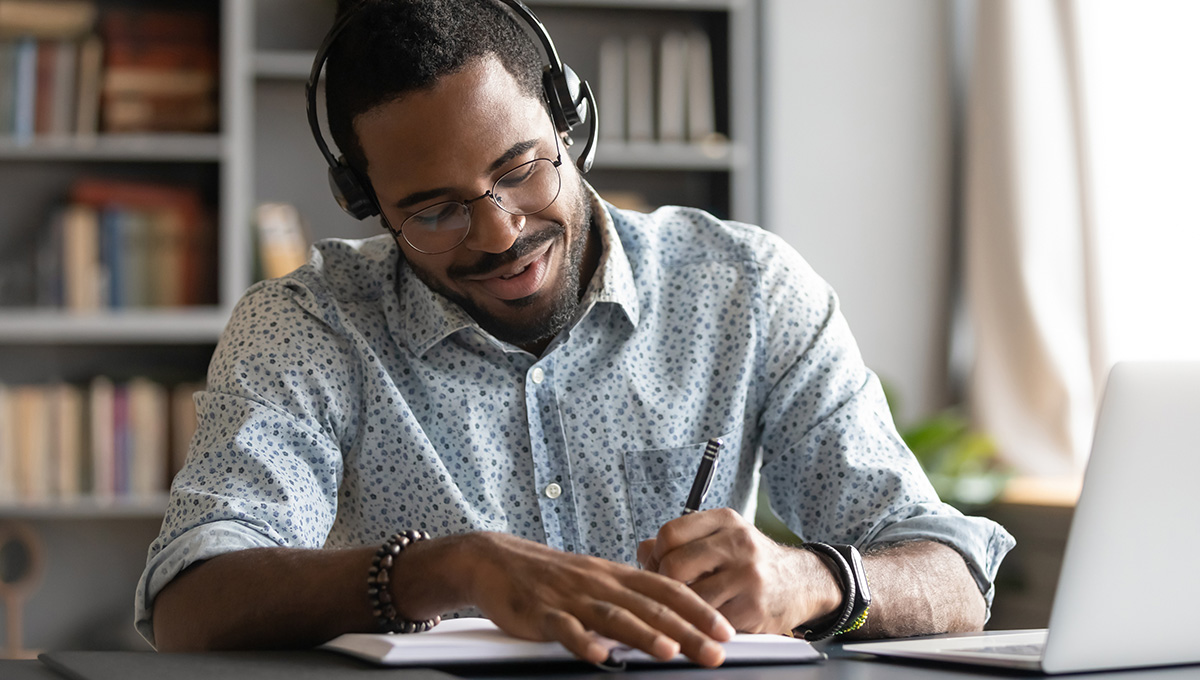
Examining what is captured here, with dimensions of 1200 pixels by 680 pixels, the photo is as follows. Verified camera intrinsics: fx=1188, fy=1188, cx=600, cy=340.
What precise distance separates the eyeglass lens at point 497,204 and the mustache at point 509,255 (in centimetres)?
3

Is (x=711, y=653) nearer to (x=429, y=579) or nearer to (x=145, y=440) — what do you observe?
(x=429, y=579)

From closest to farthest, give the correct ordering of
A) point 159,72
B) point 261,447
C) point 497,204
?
point 261,447 < point 497,204 < point 159,72

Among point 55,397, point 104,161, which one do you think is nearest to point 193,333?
point 55,397

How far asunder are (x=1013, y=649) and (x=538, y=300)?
2.16ft

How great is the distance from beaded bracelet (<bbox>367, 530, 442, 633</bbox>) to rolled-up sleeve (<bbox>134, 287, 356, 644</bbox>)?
18cm

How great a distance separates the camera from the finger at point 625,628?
30.7 inches

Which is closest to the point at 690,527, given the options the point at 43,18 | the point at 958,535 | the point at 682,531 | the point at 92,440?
the point at 682,531

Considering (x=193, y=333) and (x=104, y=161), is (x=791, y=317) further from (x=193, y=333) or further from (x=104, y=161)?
(x=104, y=161)

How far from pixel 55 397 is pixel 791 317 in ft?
6.45

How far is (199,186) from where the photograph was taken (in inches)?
114

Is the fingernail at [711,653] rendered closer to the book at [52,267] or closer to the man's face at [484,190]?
the man's face at [484,190]

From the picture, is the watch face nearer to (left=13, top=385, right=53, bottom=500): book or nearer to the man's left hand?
the man's left hand

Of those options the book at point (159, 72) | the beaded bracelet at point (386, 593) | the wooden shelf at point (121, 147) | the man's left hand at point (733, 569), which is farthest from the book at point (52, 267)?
the man's left hand at point (733, 569)

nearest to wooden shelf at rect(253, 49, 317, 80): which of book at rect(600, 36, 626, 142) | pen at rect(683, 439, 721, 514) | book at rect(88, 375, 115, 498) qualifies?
book at rect(600, 36, 626, 142)
